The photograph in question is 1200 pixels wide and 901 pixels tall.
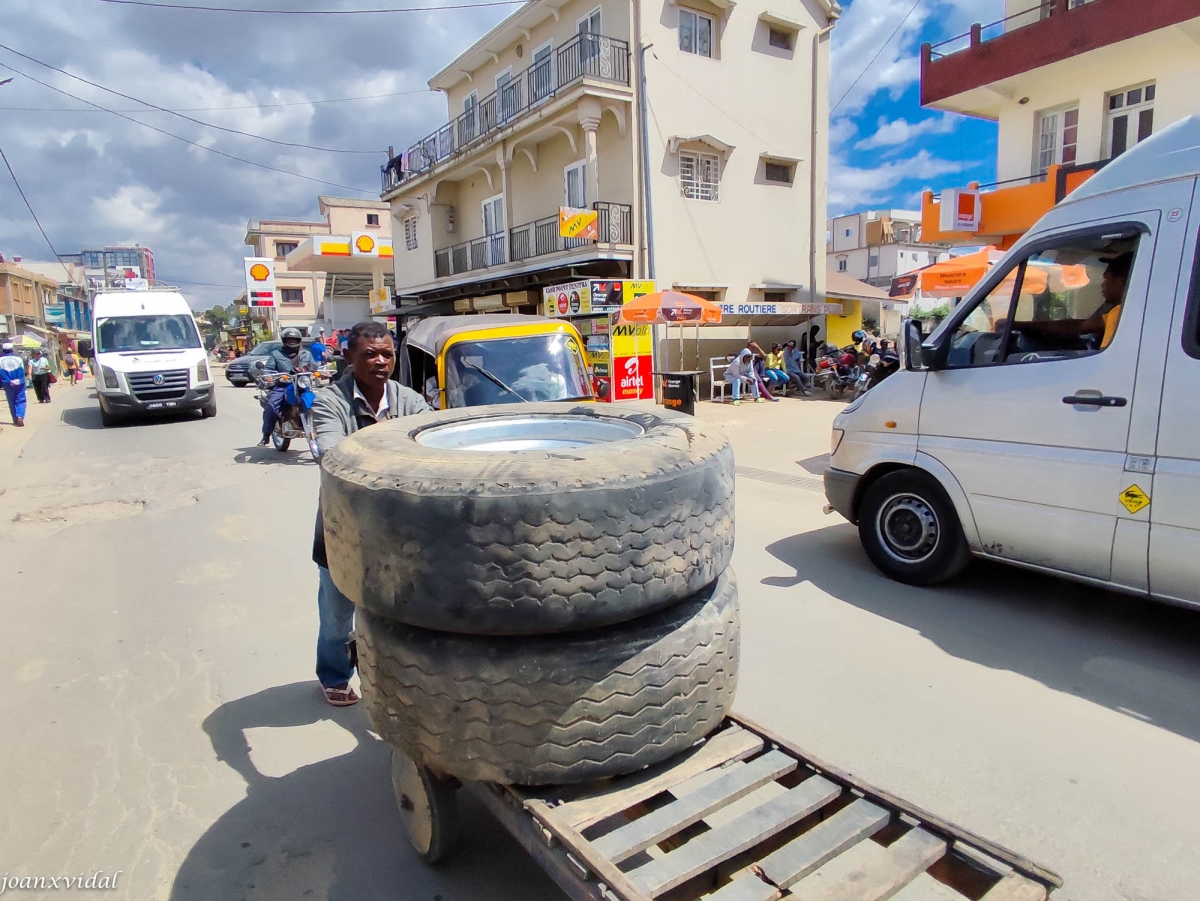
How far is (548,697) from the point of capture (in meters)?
1.88

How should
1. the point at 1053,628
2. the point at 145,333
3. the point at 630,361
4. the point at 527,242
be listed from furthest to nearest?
the point at 527,242 → the point at 630,361 → the point at 145,333 → the point at 1053,628

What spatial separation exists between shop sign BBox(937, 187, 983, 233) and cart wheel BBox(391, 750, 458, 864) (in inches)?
709

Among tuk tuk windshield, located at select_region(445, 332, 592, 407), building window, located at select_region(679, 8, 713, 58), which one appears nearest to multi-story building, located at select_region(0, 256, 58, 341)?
building window, located at select_region(679, 8, 713, 58)

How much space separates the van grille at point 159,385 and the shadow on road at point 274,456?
405cm

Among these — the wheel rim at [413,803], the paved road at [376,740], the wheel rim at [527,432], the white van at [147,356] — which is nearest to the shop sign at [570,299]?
the white van at [147,356]

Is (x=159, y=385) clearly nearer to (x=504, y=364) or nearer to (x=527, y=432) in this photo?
(x=504, y=364)

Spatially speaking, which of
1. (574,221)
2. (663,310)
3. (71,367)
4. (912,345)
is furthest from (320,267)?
(912,345)

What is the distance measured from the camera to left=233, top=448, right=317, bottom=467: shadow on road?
32.8 ft

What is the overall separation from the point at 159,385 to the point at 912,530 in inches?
550

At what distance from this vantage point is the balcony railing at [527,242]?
63.6 ft

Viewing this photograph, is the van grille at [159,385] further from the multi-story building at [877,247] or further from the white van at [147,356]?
the multi-story building at [877,247]

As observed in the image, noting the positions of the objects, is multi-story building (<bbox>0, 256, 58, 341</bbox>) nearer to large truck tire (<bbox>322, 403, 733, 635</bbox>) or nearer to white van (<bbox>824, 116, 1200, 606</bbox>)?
white van (<bbox>824, 116, 1200, 606</bbox>)

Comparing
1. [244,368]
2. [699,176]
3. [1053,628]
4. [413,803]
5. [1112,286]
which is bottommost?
[1053,628]

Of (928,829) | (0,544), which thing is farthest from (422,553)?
(0,544)
